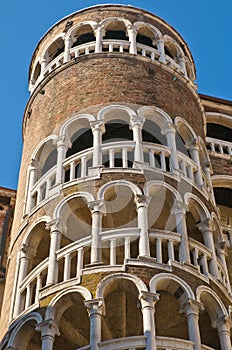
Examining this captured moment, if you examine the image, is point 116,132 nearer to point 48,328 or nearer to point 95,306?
point 95,306

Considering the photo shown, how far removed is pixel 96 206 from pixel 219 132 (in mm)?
9695

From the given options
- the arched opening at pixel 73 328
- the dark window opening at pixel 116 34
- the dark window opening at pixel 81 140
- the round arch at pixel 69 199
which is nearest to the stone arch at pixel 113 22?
the dark window opening at pixel 116 34

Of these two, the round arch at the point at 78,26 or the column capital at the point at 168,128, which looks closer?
the column capital at the point at 168,128

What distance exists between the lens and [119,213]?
13656 mm

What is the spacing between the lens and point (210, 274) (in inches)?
497

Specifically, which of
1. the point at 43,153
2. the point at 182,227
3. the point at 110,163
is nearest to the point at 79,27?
the point at 43,153

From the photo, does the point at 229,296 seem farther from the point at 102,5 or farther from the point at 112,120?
the point at 102,5

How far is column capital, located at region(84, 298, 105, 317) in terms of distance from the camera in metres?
10.9

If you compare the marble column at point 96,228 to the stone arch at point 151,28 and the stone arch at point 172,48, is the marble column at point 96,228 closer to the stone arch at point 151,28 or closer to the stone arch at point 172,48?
the stone arch at point 151,28

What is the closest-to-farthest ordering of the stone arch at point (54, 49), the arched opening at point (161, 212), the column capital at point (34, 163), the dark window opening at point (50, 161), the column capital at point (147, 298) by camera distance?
1. the column capital at point (147, 298)
2. the arched opening at point (161, 212)
3. the column capital at point (34, 163)
4. the dark window opening at point (50, 161)
5. the stone arch at point (54, 49)

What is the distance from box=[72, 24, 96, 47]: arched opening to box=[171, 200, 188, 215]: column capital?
23.6 feet

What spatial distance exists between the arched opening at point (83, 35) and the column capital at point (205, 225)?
732 centimetres

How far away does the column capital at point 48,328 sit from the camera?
36.3ft

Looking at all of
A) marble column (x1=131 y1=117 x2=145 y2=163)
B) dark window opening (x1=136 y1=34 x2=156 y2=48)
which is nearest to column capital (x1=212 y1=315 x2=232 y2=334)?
marble column (x1=131 y1=117 x2=145 y2=163)
